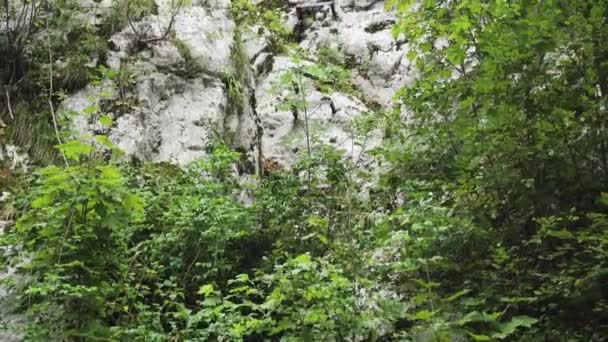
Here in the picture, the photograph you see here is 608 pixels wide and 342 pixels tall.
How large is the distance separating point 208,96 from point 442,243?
172 inches

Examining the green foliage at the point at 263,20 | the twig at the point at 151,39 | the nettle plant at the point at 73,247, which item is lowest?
the nettle plant at the point at 73,247

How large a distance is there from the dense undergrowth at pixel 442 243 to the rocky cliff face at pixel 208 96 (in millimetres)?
1875

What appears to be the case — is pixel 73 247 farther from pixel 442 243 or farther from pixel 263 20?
pixel 263 20

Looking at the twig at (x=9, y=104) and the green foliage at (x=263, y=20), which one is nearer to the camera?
the twig at (x=9, y=104)

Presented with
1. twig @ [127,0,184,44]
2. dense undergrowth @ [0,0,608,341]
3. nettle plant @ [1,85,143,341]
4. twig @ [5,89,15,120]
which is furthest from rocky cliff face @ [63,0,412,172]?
nettle plant @ [1,85,143,341]

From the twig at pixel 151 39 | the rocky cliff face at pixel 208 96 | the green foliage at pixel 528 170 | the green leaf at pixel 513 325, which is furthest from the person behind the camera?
the twig at pixel 151 39

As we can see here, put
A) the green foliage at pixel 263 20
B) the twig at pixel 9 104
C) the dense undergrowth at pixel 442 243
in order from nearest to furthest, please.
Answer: the dense undergrowth at pixel 442 243 → the twig at pixel 9 104 → the green foliage at pixel 263 20

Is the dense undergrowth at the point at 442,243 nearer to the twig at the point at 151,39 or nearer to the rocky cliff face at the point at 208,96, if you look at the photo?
the rocky cliff face at the point at 208,96

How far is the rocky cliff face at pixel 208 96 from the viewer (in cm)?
634

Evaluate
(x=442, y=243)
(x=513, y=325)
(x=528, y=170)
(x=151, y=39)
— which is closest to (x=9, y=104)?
(x=151, y=39)

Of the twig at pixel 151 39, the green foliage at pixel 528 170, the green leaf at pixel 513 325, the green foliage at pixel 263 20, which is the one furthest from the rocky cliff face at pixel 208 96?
the green leaf at pixel 513 325

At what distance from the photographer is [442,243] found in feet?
11.8

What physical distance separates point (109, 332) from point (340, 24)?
8242 millimetres

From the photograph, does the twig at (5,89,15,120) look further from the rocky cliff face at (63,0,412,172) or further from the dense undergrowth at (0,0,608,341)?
the dense undergrowth at (0,0,608,341)
